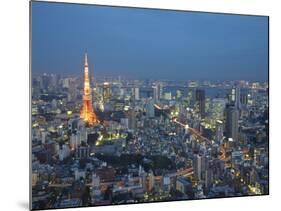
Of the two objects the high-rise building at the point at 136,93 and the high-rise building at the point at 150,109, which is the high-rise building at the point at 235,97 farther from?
the high-rise building at the point at 136,93

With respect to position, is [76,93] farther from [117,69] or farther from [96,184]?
[96,184]

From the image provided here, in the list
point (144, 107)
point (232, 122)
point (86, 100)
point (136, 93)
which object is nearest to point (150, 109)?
point (144, 107)

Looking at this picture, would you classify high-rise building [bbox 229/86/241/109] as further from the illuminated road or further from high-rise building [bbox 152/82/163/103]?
high-rise building [bbox 152/82/163/103]

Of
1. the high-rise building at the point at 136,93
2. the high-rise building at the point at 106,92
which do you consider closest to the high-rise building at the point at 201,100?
the high-rise building at the point at 136,93

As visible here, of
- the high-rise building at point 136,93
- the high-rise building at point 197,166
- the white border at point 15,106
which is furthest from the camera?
the high-rise building at point 197,166

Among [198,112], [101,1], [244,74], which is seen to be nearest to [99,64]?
[101,1]
